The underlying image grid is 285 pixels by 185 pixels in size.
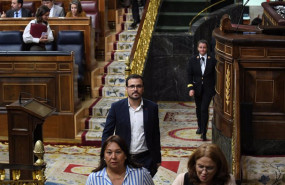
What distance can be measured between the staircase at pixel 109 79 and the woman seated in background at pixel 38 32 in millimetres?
1143

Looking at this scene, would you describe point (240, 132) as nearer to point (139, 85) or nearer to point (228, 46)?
point (228, 46)

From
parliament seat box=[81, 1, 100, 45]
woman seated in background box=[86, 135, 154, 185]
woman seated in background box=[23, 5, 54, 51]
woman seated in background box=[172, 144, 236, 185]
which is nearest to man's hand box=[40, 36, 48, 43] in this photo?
woman seated in background box=[23, 5, 54, 51]

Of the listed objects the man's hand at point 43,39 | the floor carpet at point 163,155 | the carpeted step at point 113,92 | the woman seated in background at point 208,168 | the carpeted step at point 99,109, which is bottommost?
the floor carpet at point 163,155

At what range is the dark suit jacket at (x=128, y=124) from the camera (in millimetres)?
5332

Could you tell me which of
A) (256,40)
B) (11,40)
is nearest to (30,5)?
(11,40)

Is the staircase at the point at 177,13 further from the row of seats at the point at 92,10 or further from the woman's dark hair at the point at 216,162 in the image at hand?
the woman's dark hair at the point at 216,162

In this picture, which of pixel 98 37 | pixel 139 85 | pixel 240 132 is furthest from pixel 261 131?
pixel 98 37

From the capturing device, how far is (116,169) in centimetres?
409

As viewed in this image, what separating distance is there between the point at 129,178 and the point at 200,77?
5223 mm

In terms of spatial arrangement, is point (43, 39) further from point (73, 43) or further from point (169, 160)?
point (169, 160)

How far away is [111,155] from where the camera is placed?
160 inches

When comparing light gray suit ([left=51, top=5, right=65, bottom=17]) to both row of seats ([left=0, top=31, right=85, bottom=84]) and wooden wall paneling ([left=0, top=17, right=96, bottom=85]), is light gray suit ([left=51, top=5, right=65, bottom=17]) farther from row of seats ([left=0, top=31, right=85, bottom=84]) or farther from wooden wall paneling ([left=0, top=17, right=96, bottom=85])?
row of seats ([left=0, top=31, right=85, bottom=84])

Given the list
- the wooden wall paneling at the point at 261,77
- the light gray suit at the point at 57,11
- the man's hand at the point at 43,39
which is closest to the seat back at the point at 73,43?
the man's hand at the point at 43,39

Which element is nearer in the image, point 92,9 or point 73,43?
point 73,43
